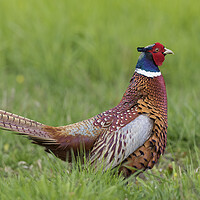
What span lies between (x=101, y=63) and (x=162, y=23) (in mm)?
1226

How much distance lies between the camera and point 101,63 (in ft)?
18.2

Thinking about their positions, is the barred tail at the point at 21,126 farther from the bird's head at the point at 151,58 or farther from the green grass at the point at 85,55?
the green grass at the point at 85,55

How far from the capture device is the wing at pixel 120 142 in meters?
2.92

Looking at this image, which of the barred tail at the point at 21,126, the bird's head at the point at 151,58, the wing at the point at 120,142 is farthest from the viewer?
the bird's head at the point at 151,58

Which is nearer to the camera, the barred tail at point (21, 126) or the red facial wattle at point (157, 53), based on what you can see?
the barred tail at point (21, 126)

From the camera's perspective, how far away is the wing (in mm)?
2920

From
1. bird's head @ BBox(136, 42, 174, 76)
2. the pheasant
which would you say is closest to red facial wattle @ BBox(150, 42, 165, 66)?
bird's head @ BBox(136, 42, 174, 76)

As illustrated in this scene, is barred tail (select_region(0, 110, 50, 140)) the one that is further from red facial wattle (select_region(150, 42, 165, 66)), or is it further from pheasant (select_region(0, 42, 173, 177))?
red facial wattle (select_region(150, 42, 165, 66))

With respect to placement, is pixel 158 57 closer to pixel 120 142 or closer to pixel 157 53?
pixel 157 53

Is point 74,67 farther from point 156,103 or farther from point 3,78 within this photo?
point 156,103

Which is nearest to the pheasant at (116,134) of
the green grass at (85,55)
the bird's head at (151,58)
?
the bird's head at (151,58)

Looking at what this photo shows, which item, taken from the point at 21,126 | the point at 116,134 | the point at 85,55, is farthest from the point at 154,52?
the point at 85,55

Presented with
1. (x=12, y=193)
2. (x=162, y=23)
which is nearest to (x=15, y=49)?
(x=162, y=23)

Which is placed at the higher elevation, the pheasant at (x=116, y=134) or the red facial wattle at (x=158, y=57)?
the red facial wattle at (x=158, y=57)
